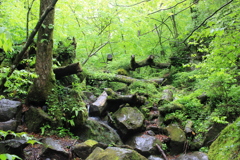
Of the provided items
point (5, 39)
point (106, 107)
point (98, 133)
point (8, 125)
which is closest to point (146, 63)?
point (106, 107)

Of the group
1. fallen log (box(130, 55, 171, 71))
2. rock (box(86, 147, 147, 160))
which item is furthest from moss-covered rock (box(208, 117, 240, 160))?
fallen log (box(130, 55, 171, 71))

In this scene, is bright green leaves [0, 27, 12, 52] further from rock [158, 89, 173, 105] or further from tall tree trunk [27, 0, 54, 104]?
rock [158, 89, 173, 105]

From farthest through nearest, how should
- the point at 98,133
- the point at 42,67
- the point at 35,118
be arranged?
1. the point at 98,133
2. the point at 42,67
3. the point at 35,118

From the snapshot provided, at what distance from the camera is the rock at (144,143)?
6.02 metres

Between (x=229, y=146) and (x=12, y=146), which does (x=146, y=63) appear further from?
(x=12, y=146)

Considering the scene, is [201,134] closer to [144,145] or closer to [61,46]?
Result: [144,145]

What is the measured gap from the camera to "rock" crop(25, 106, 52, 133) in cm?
548

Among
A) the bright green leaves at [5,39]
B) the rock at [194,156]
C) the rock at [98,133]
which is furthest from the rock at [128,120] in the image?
the bright green leaves at [5,39]

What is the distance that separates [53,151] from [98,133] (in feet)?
6.93

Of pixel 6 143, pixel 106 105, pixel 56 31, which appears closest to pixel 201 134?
pixel 106 105

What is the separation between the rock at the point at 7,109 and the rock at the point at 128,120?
146 inches

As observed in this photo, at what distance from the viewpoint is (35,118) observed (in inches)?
219

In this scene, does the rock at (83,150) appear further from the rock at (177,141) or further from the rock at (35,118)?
the rock at (177,141)

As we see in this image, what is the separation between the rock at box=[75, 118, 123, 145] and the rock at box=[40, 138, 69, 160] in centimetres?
132
